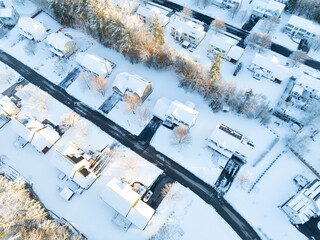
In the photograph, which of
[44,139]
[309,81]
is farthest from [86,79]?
[309,81]

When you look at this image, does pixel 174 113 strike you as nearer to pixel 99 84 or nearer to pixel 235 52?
pixel 99 84

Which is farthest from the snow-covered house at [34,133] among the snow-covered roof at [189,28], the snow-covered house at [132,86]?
the snow-covered roof at [189,28]

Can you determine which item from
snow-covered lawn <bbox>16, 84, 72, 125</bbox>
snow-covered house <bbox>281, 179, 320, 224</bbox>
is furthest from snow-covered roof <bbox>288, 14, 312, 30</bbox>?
snow-covered lawn <bbox>16, 84, 72, 125</bbox>

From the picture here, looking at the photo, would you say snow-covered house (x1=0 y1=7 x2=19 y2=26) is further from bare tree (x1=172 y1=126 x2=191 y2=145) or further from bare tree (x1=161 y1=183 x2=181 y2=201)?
bare tree (x1=161 y1=183 x2=181 y2=201)

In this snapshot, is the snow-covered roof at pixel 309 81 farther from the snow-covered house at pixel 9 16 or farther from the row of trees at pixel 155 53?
the snow-covered house at pixel 9 16

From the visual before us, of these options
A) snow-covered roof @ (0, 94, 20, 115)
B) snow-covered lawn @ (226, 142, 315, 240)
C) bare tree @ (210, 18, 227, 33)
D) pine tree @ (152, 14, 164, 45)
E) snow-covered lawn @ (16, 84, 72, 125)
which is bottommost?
snow-covered roof @ (0, 94, 20, 115)

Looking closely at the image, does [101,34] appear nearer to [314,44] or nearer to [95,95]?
[95,95]

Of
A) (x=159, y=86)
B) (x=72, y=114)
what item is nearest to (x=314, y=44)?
(x=159, y=86)
